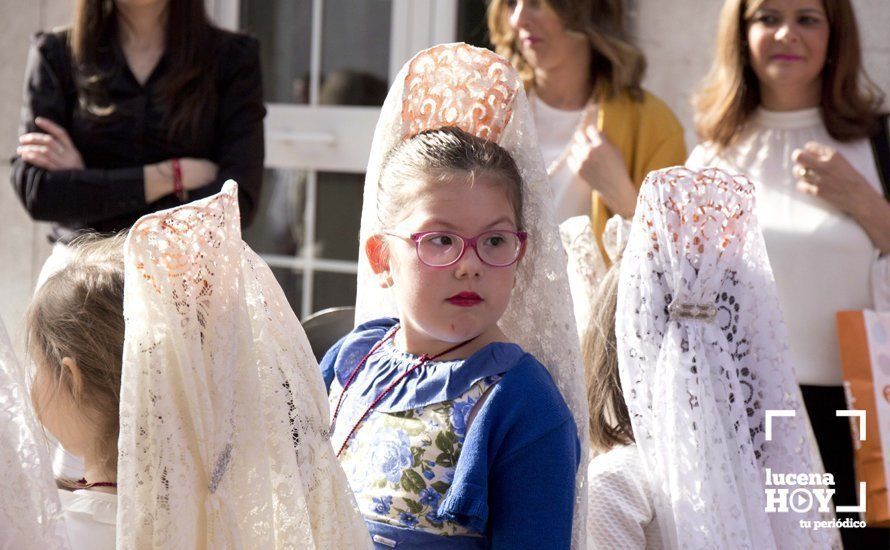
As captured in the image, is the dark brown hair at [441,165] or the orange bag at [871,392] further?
the orange bag at [871,392]

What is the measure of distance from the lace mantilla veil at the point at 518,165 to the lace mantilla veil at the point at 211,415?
46 cm

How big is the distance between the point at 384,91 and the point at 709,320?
9.46 ft

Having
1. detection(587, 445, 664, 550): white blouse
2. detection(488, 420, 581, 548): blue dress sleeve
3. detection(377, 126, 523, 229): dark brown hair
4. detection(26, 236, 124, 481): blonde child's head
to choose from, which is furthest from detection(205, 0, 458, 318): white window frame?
detection(488, 420, 581, 548): blue dress sleeve

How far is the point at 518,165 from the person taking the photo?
185 centimetres

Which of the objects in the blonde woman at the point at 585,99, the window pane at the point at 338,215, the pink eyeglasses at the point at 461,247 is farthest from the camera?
the window pane at the point at 338,215

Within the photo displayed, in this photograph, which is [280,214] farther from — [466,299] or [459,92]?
[466,299]

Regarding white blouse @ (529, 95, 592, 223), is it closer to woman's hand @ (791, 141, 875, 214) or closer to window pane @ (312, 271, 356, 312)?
woman's hand @ (791, 141, 875, 214)

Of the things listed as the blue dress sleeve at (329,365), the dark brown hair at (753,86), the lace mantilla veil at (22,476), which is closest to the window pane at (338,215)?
the dark brown hair at (753,86)

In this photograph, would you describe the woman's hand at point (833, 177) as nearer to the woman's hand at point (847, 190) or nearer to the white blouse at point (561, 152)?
the woman's hand at point (847, 190)

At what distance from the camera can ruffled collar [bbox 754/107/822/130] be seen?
299 centimetres

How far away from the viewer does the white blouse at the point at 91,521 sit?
1.63 metres

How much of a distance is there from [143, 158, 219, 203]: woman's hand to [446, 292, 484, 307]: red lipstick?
1366 millimetres

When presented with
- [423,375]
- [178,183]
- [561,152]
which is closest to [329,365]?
[423,375]

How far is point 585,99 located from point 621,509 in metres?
1.66
